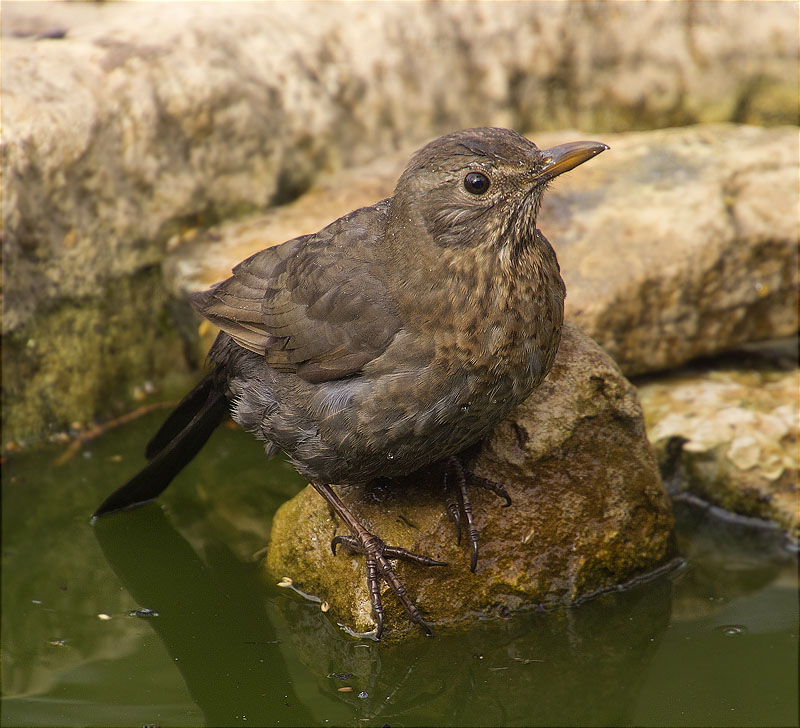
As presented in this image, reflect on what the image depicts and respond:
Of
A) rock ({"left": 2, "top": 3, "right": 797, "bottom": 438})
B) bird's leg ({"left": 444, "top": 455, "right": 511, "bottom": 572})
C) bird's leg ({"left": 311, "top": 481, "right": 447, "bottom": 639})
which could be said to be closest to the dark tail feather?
rock ({"left": 2, "top": 3, "right": 797, "bottom": 438})

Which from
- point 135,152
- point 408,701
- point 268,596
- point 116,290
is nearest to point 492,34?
point 135,152

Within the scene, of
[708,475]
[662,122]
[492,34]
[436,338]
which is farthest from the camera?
[662,122]

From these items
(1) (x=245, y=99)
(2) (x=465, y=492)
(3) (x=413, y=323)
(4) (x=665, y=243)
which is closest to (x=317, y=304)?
(3) (x=413, y=323)

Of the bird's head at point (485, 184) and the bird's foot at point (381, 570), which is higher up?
the bird's head at point (485, 184)

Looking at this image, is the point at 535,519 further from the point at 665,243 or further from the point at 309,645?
the point at 665,243

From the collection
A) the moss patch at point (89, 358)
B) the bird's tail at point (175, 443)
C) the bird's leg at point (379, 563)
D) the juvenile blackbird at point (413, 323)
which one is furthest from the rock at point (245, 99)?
the bird's leg at point (379, 563)

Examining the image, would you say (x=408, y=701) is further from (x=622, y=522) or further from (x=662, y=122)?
(x=662, y=122)

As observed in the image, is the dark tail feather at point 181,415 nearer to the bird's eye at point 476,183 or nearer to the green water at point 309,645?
the green water at point 309,645
